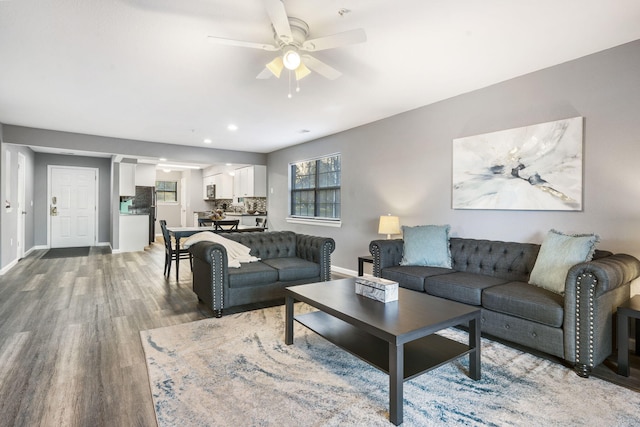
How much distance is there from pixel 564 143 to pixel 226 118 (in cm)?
413

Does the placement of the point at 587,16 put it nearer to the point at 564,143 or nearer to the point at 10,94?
the point at 564,143

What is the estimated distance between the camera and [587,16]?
2.30 metres

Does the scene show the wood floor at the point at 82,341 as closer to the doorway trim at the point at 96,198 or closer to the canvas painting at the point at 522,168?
the canvas painting at the point at 522,168

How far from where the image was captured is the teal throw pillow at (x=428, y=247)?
3568mm

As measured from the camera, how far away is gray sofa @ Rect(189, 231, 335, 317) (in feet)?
11.0

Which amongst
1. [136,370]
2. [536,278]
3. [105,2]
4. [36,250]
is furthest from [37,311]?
[36,250]

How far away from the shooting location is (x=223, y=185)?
9648 mm

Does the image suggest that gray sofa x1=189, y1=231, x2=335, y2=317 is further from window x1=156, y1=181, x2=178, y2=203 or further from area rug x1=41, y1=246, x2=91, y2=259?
window x1=156, y1=181, x2=178, y2=203

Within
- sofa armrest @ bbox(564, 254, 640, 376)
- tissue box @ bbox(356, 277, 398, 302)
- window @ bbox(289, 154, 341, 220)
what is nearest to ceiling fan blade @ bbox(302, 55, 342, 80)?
tissue box @ bbox(356, 277, 398, 302)

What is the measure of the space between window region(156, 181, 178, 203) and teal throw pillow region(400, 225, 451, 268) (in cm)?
1017

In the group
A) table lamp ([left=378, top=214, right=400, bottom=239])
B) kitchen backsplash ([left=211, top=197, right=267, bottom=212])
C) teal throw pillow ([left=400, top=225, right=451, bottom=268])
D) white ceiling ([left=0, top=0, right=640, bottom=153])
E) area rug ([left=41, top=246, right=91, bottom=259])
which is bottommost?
area rug ([left=41, top=246, right=91, bottom=259])

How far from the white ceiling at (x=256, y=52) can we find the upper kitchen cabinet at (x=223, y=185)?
4653mm

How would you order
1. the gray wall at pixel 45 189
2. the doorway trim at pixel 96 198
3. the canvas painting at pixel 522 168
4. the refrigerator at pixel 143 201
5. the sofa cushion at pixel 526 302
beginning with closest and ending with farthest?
the sofa cushion at pixel 526 302, the canvas painting at pixel 522 168, the gray wall at pixel 45 189, the doorway trim at pixel 96 198, the refrigerator at pixel 143 201

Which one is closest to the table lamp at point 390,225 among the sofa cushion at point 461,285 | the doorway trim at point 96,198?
the sofa cushion at point 461,285
